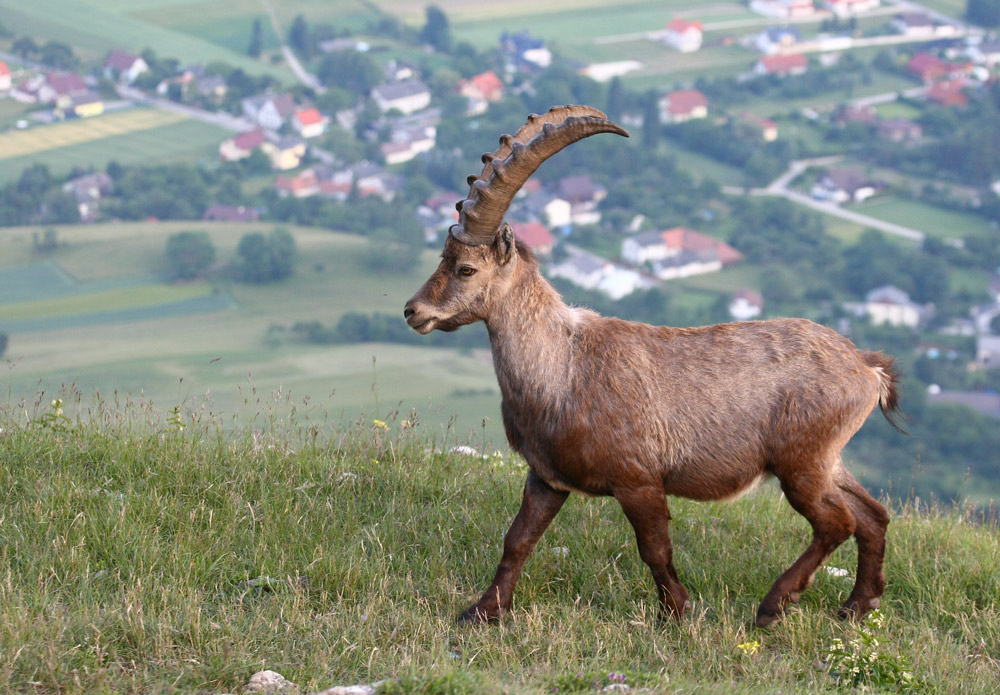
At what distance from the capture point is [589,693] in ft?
17.0

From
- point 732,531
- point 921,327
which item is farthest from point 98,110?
point 732,531

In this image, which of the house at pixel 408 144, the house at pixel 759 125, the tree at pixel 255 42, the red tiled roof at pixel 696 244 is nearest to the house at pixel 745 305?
the red tiled roof at pixel 696 244

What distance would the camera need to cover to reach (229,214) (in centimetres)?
6247

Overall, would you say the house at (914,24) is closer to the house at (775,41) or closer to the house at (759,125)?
the house at (775,41)

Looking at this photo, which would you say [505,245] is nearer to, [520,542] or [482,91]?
[520,542]

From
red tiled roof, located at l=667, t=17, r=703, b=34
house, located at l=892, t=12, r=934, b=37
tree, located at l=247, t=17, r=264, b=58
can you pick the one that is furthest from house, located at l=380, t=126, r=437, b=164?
house, located at l=892, t=12, r=934, b=37

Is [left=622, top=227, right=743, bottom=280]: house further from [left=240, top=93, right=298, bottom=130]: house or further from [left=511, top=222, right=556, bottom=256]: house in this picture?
[left=240, top=93, right=298, bottom=130]: house

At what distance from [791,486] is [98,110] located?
6818 centimetres

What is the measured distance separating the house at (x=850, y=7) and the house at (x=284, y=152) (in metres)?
63.2

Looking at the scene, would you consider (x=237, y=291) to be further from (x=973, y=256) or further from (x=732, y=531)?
(x=732, y=531)

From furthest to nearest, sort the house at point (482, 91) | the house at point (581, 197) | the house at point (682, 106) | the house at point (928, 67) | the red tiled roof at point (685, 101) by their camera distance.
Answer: the house at point (928, 67), the red tiled roof at point (685, 101), the house at point (682, 106), the house at point (482, 91), the house at point (581, 197)

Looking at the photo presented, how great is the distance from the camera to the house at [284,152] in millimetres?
70625

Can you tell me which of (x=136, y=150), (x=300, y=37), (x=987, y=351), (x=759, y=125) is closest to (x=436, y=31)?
(x=300, y=37)

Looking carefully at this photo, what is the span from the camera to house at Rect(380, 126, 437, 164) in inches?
2884
